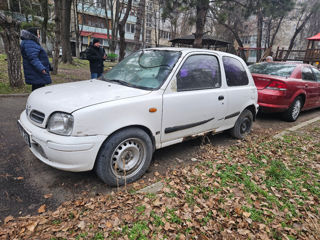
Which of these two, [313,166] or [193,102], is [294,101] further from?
[193,102]

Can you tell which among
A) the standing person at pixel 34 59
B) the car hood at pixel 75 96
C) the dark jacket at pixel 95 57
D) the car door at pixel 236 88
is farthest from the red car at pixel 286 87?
the standing person at pixel 34 59

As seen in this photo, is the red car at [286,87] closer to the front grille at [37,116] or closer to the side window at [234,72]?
the side window at [234,72]

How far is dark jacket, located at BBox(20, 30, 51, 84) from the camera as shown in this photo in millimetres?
4512

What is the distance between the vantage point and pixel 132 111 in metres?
→ 2.60

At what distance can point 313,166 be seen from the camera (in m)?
3.38

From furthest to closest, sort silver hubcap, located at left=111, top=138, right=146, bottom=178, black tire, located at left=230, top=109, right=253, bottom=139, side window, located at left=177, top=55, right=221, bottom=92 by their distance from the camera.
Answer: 1. black tire, located at left=230, top=109, right=253, bottom=139
2. side window, located at left=177, top=55, right=221, bottom=92
3. silver hubcap, located at left=111, top=138, right=146, bottom=178

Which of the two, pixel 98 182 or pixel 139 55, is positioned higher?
pixel 139 55

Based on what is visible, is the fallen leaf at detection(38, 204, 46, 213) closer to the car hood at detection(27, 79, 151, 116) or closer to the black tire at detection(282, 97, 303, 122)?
the car hood at detection(27, 79, 151, 116)

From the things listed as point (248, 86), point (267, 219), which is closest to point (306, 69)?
point (248, 86)

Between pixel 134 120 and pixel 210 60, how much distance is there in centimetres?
184

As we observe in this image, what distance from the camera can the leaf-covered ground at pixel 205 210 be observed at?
2.03 m

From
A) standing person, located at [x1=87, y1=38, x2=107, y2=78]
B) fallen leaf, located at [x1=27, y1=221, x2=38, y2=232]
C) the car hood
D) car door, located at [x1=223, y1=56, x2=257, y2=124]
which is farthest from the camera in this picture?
standing person, located at [x1=87, y1=38, x2=107, y2=78]

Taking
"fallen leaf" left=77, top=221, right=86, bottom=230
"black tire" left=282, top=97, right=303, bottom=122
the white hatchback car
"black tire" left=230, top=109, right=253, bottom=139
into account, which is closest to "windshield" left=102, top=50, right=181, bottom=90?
the white hatchback car

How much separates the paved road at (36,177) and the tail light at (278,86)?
2.36 meters
